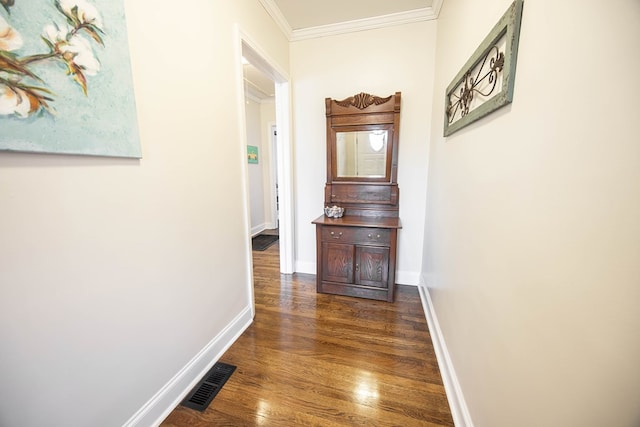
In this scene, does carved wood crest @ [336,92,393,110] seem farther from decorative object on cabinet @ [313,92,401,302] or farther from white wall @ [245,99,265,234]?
white wall @ [245,99,265,234]

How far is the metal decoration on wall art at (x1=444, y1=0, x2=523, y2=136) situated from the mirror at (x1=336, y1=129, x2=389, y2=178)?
3.24ft

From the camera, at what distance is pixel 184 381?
4.52ft

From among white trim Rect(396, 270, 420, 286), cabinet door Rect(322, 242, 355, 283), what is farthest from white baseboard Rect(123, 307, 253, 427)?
white trim Rect(396, 270, 420, 286)

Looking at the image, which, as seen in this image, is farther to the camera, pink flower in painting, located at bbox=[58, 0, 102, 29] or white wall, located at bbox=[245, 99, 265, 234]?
white wall, located at bbox=[245, 99, 265, 234]

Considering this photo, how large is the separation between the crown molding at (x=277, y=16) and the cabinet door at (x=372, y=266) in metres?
2.29

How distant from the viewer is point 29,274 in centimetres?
76

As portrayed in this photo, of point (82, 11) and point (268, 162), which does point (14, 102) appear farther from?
point (268, 162)

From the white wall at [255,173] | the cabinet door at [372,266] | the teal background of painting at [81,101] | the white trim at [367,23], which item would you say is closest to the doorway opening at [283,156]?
the white trim at [367,23]

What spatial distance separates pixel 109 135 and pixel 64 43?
0.30m

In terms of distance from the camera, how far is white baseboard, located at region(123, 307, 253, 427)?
1164 mm

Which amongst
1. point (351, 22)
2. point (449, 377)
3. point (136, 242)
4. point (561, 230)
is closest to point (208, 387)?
point (136, 242)

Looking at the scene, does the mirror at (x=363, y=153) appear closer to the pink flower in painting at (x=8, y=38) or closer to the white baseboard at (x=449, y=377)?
the white baseboard at (x=449, y=377)

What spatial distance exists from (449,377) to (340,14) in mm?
3031

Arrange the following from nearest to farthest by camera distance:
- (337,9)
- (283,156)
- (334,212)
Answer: (337,9) < (334,212) < (283,156)
